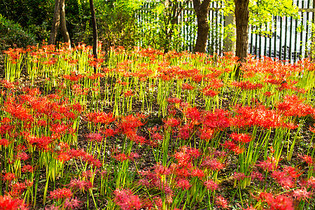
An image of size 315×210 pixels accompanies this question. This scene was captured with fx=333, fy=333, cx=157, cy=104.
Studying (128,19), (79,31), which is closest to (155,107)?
(128,19)

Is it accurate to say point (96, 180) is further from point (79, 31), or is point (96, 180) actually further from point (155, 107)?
point (79, 31)

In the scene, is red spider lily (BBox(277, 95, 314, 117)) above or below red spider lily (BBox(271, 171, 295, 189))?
above

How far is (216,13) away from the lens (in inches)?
477

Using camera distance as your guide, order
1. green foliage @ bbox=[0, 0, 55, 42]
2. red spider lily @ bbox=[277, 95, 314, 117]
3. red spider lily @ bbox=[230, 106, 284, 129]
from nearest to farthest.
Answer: red spider lily @ bbox=[230, 106, 284, 129], red spider lily @ bbox=[277, 95, 314, 117], green foliage @ bbox=[0, 0, 55, 42]

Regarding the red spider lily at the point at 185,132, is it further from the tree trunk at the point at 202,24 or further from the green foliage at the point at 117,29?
the green foliage at the point at 117,29

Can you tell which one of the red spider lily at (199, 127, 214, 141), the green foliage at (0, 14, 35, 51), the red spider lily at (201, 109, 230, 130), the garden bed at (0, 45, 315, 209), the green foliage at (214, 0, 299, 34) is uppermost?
the green foliage at (214, 0, 299, 34)

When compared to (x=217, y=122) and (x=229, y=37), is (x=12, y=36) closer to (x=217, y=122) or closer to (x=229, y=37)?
(x=229, y=37)

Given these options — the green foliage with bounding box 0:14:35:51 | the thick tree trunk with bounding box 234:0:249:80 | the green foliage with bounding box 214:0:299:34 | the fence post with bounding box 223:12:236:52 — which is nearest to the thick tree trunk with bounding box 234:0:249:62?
the thick tree trunk with bounding box 234:0:249:80

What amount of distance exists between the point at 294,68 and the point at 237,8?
2.01 metres

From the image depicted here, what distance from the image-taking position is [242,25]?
7031 mm

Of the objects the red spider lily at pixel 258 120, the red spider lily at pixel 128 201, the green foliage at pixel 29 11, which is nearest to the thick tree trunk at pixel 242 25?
the red spider lily at pixel 258 120

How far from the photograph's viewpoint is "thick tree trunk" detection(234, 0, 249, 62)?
22.9ft

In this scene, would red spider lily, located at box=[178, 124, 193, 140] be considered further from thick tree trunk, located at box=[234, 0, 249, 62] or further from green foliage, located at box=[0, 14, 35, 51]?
green foliage, located at box=[0, 14, 35, 51]

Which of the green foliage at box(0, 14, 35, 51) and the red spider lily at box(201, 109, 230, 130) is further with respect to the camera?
the green foliage at box(0, 14, 35, 51)
